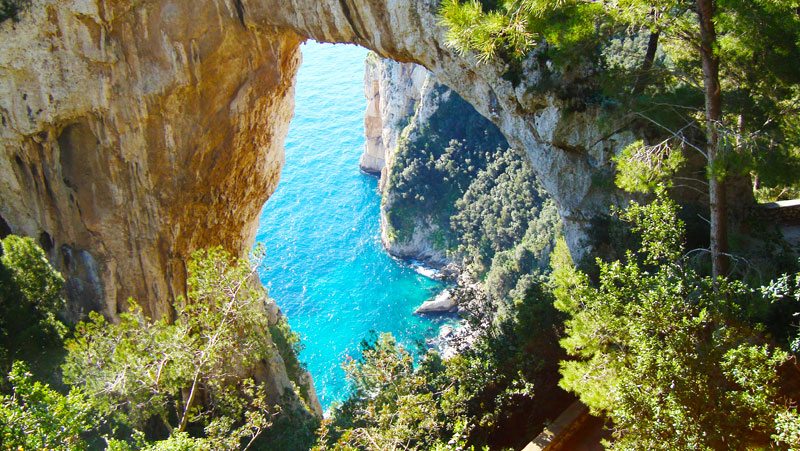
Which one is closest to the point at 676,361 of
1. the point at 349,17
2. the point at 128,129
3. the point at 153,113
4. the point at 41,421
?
the point at 41,421

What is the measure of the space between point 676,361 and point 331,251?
124 feet

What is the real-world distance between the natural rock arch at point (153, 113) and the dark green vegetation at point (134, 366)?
2146mm

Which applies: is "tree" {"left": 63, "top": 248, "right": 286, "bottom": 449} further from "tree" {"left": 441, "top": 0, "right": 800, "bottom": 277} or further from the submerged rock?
the submerged rock

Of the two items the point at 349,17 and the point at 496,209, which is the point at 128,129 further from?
the point at 496,209

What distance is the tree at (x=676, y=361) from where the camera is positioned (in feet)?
15.1

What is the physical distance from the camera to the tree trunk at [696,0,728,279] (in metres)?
5.79

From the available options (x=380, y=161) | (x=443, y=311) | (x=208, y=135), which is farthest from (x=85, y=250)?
(x=380, y=161)

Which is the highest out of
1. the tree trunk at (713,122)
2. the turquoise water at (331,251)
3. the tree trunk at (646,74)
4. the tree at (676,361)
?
the tree trunk at (646,74)

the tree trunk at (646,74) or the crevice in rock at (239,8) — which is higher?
the tree trunk at (646,74)

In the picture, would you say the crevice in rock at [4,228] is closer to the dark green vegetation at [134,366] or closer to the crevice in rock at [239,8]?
the dark green vegetation at [134,366]

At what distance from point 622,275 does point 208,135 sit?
12304 millimetres

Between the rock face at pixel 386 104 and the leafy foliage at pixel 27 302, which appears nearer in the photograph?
the leafy foliage at pixel 27 302

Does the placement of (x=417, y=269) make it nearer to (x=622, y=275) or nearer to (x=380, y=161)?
(x=380, y=161)

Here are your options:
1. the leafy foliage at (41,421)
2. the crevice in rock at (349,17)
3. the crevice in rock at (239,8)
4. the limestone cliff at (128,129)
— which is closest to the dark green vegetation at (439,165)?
the limestone cliff at (128,129)
